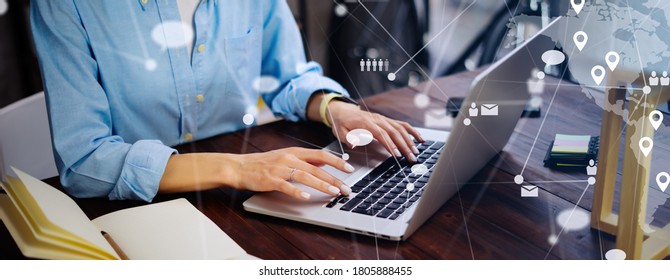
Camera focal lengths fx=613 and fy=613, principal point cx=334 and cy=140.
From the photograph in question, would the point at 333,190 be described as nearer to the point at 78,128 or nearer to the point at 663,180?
the point at 78,128

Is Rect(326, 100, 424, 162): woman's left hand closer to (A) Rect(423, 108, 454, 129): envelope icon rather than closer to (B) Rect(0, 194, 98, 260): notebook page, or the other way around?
(A) Rect(423, 108, 454, 129): envelope icon

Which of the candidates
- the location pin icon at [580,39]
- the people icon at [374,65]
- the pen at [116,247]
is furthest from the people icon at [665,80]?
the pen at [116,247]

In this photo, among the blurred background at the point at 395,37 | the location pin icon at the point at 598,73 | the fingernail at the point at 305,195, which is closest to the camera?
the fingernail at the point at 305,195

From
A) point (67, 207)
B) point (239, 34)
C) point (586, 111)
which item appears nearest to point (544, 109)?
point (586, 111)

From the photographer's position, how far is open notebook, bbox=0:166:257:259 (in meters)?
0.76

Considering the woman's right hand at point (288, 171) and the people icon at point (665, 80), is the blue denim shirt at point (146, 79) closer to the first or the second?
the woman's right hand at point (288, 171)

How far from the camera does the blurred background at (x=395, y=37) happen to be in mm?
1088

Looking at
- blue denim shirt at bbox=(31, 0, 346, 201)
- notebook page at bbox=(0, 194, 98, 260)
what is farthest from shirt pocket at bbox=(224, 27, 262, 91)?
notebook page at bbox=(0, 194, 98, 260)

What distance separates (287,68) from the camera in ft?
3.99

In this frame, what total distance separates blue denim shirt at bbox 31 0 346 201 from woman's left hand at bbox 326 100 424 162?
2.6 inches

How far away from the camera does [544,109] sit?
107cm

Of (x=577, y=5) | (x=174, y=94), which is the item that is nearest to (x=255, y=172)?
(x=174, y=94)

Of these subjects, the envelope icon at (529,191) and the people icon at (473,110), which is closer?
the people icon at (473,110)

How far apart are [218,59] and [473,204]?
522 millimetres
